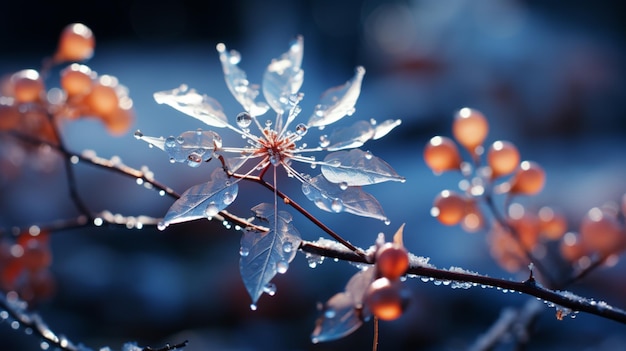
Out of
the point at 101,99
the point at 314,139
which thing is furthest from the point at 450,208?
the point at 314,139

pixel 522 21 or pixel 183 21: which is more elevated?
pixel 183 21

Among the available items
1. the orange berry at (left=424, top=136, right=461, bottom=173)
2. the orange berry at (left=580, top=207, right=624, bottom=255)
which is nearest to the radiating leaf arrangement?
the orange berry at (left=424, top=136, right=461, bottom=173)

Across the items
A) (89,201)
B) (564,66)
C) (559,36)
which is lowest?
(89,201)

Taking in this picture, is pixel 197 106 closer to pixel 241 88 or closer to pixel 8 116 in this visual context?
pixel 241 88

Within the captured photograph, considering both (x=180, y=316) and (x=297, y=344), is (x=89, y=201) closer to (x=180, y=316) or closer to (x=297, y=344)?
(x=180, y=316)

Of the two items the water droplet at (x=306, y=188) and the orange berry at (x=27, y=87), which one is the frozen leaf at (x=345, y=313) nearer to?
the water droplet at (x=306, y=188)

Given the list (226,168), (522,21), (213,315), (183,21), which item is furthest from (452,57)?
(226,168)

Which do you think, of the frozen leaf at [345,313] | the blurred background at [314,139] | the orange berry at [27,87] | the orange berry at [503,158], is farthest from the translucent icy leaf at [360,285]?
the blurred background at [314,139]
